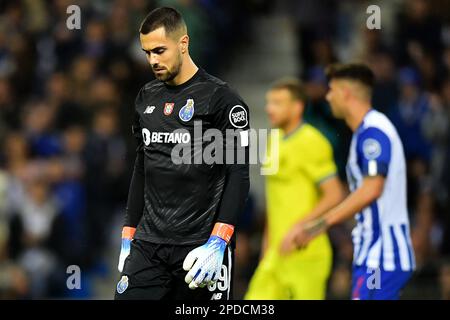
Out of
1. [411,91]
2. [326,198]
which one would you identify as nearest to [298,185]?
[326,198]

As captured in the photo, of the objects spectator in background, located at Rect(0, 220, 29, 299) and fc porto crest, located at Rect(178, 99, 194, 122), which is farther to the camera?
spectator in background, located at Rect(0, 220, 29, 299)

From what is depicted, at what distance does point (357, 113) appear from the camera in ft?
25.0

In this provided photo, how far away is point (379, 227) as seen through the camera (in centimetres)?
734

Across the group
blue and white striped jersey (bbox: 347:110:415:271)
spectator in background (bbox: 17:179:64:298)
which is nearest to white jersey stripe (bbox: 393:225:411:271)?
blue and white striped jersey (bbox: 347:110:415:271)

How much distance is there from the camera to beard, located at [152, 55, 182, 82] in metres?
5.97

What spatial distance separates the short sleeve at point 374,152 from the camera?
7.26 meters

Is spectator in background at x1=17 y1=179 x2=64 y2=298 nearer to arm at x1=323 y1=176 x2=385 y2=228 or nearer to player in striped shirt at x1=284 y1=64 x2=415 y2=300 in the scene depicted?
player in striped shirt at x1=284 y1=64 x2=415 y2=300

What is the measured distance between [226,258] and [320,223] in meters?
1.57

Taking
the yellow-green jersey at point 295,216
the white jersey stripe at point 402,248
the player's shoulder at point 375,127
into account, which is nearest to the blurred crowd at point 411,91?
the yellow-green jersey at point 295,216

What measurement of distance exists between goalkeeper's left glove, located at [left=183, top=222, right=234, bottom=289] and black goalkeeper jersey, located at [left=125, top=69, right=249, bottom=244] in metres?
0.10

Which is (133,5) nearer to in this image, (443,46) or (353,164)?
(443,46)

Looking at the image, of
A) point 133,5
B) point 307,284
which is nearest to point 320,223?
point 307,284

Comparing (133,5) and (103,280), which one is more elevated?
(133,5)

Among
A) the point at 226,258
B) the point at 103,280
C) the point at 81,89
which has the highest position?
the point at 81,89
